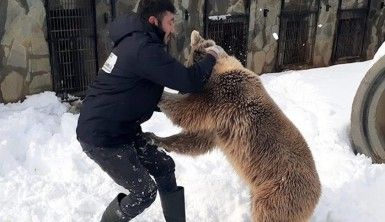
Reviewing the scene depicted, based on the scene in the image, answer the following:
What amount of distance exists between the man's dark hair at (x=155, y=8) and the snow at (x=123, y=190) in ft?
5.51

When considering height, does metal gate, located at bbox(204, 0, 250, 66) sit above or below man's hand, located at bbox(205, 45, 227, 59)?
below

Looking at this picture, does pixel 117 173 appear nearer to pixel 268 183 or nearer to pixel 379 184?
pixel 268 183

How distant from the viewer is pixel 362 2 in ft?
28.0

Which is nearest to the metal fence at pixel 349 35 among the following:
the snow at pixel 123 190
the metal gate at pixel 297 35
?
the metal gate at pixel 297 35

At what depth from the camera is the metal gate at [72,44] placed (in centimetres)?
588

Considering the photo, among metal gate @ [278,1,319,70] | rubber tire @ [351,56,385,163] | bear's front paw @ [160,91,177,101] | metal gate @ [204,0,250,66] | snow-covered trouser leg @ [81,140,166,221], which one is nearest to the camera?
snow-covered trouser leg @ [81,140,166,221]

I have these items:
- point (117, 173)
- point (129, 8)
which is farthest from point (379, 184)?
point (129, 8)

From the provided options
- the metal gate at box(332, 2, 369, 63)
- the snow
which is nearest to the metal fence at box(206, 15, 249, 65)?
the snow

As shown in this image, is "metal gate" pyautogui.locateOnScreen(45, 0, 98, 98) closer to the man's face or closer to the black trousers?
the black trousers

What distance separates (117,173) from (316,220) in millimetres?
1830

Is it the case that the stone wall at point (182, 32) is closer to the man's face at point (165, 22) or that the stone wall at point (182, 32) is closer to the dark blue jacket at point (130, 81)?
the dark blue jacket at point (130, 81)

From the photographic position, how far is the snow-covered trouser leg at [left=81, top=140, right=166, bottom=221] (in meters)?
2.94

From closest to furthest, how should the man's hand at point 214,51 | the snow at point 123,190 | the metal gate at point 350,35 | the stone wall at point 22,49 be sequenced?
the man's hand at point 214,51, the snow at point 123,190, the stone wall at point 22,49, the metal gate at point 350,35

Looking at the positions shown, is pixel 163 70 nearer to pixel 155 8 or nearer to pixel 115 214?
pixel 155 8
